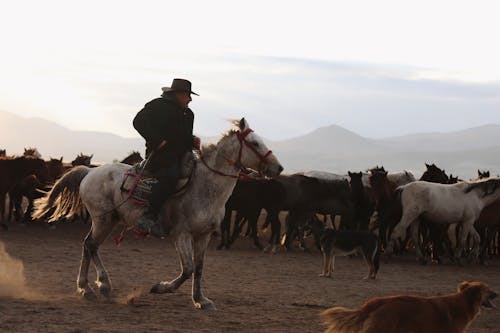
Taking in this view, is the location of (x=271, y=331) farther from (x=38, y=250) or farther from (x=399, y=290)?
(x=38, y=250)

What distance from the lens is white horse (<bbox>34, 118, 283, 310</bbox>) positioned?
10.8 m

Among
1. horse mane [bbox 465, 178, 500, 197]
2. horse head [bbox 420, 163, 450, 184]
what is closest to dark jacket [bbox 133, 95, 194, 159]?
horse mane [bbox 465, 178, 500, 197]

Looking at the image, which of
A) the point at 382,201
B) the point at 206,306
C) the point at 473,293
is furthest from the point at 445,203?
the point at 473,293

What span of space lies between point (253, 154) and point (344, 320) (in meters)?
3.93

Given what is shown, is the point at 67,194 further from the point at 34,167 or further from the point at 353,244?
the point at 34,167

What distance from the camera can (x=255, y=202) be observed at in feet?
71.4

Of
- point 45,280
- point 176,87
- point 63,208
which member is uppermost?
point 176,87

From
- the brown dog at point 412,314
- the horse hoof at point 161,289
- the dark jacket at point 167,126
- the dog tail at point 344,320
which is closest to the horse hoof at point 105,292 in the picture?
the horse hoof at point 161,289

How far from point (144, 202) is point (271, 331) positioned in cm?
246

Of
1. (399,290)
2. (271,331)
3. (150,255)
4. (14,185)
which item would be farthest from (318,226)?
(14,185)

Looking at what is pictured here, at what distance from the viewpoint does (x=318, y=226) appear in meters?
17.0

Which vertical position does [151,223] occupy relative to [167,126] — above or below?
below

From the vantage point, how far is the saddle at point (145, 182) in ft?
35.9

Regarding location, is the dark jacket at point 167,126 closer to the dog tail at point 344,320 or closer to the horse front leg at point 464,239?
the dog tail at point 344,320
